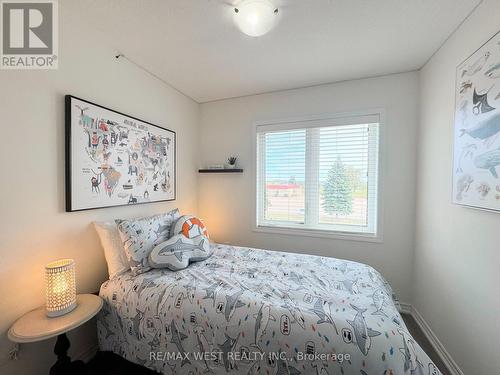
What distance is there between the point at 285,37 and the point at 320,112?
1071 mm

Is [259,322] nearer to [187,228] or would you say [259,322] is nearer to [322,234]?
[187,228]

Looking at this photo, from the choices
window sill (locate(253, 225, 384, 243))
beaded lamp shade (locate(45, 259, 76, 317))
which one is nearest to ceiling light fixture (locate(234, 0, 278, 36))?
beaded lamp shade (locate(45, 259, 76, 317))

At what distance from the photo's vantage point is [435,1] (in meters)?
1.37

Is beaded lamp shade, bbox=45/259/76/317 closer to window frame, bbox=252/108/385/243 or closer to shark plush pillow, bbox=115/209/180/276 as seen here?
shark plush pillow, bbox=115/209/180/276

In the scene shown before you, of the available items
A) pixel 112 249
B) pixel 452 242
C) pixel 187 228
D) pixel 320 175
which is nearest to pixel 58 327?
pixel 112 249

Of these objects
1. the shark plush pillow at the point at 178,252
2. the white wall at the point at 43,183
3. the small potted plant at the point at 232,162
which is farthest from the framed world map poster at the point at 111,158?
the small potted plant at the point at 232,162

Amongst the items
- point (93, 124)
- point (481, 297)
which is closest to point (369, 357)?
point (481, 297)

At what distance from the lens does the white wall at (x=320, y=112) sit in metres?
2.30

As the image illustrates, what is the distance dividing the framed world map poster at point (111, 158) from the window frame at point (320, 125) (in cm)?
114

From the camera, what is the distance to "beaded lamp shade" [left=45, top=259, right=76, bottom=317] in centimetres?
127

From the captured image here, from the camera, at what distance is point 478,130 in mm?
1363

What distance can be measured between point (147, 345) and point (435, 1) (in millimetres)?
2932

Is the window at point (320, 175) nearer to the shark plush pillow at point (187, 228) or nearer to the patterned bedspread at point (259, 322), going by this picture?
the patterned bedspread at point (259, 322)

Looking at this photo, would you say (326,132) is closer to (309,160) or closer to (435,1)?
(309,160)
